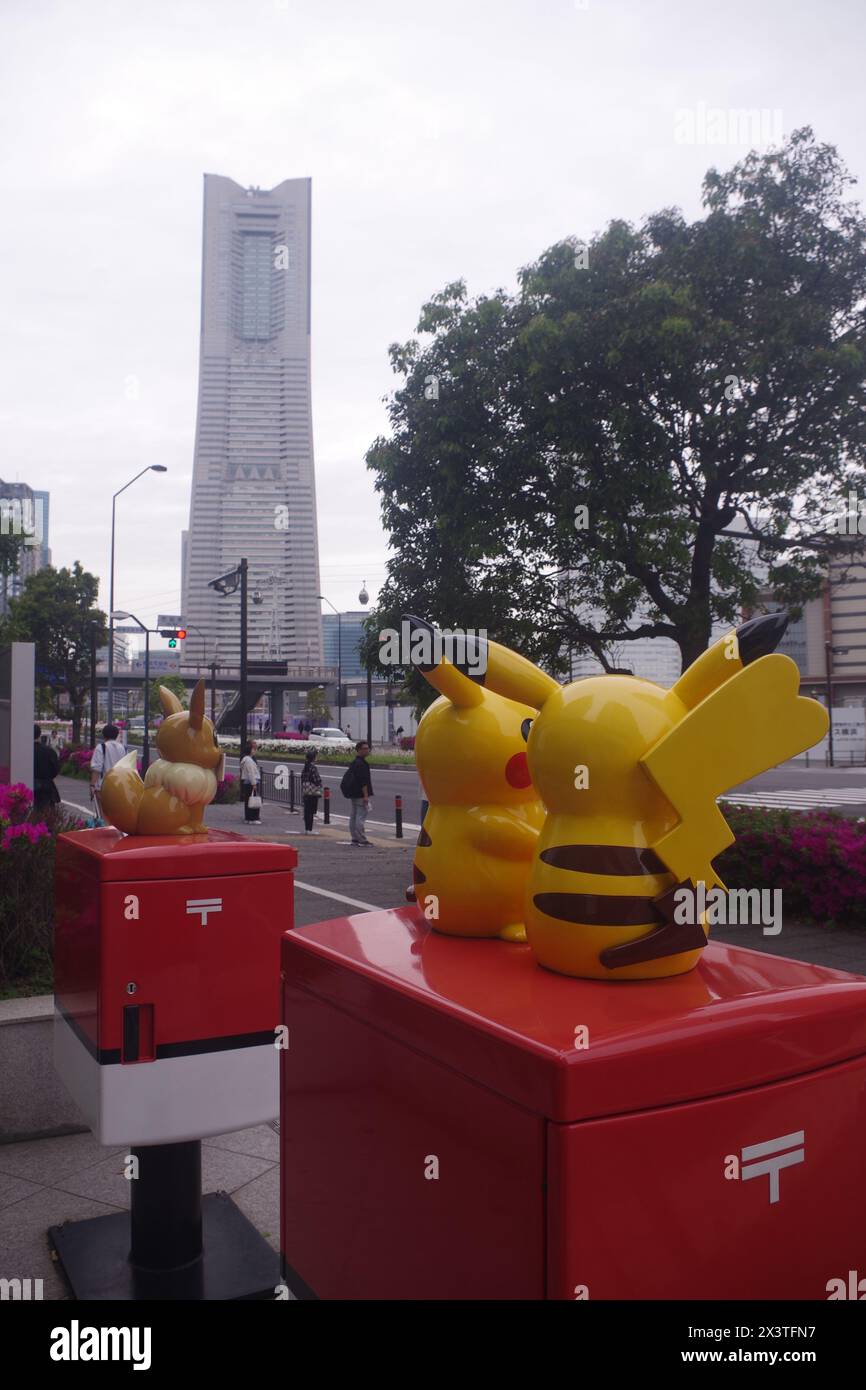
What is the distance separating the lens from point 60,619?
4209 centimetres

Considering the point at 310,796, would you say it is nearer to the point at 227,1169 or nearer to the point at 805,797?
the point at 227,1169

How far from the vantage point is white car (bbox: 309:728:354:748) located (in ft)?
174

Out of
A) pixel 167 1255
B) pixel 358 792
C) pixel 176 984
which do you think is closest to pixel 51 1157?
pixel 167 1255

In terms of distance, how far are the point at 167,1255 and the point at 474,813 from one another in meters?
2.31

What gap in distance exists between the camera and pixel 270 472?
52.5 meters

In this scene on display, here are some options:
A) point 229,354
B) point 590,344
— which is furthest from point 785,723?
point 229,354

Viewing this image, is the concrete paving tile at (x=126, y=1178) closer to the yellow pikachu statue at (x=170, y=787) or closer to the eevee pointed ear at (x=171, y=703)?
the yellow pikachu statue at (x=170, y=787)

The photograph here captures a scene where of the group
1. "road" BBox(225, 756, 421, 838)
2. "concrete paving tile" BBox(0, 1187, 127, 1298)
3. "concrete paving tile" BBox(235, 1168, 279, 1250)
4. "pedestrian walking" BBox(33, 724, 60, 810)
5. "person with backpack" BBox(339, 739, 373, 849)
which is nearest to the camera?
"concrete paving tile" BBox(0, 1187, 127, 1298)

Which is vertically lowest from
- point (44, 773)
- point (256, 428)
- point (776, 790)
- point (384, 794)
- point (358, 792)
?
point (384, 794)

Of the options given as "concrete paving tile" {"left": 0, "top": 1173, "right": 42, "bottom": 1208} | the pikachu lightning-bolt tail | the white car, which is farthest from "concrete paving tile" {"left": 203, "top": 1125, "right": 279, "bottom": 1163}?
the white car

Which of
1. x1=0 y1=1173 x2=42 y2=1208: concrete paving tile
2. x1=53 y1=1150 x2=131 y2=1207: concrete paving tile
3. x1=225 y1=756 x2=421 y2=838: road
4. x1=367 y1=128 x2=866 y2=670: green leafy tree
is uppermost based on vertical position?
x1=367 y1=128 x2=866 y2=670: green leafy tree

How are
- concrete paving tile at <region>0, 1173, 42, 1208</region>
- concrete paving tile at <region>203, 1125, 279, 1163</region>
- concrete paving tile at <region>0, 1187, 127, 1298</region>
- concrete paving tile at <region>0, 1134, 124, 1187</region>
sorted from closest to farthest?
concrete paving tile at <region>0, 1187, 127, 1298</region>
concrete paving tile at <region>0, 1173, 42, 1208</region>
concrete paving tile at <region>0, 1134, 124, 1187</region>
concrete paving tile at <region>203, 1125, 279, 1163</region>

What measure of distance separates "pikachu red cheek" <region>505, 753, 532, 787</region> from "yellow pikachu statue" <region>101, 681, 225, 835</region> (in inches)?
61.1

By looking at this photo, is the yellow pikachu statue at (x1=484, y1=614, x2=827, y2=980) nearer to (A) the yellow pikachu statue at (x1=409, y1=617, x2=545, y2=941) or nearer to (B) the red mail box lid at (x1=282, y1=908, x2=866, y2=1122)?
(B) the red mail box lid at (x1=282, y1=908, x2=866, y2=1122)
